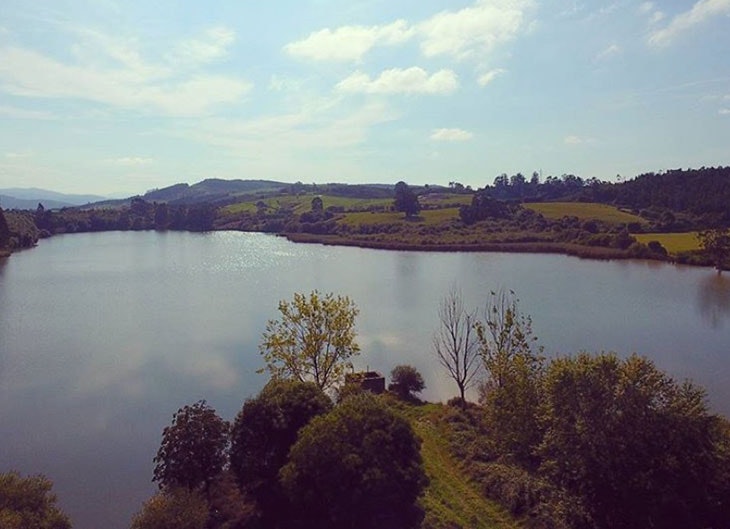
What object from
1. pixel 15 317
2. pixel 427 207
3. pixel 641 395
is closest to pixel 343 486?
pixel 641 395

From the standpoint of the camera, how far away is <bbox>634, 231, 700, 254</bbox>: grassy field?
2835 inches

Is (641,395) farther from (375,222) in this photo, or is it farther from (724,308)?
(375,222)

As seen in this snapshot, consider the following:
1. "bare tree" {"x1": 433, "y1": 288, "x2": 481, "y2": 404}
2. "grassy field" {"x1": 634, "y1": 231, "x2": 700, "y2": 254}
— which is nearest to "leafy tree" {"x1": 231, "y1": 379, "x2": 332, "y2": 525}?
"bare tree" {"x1": 433, "y1": 288, "x2": 481, "y2": 404}

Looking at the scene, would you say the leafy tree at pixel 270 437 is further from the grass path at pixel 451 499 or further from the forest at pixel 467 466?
the grass path at pixel 451 499

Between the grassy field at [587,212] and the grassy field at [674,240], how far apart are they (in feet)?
27.4

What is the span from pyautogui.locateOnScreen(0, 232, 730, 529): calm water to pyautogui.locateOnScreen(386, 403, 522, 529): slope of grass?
6.90 m

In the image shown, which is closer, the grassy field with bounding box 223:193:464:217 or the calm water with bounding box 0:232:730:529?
the calm water with bounding box 0:232:730:529

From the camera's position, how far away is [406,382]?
93.1 ft

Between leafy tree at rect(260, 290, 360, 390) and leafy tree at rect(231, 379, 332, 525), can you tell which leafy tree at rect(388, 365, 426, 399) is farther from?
leafy tree at rect(231, 379, 332, 525)

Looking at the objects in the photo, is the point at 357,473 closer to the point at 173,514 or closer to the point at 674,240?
the point at 173,514

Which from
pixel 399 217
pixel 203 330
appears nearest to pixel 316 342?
pixel 203 330

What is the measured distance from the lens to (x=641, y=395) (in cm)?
1546

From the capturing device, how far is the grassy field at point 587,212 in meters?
95.4

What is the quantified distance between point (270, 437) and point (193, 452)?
2.40 meters
